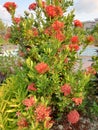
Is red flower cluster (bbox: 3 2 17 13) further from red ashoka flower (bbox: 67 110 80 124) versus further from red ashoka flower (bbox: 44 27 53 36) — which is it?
red ashoka flower (bbox: 67 110 80 124)

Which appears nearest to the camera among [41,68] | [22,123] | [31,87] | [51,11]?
[22,123]

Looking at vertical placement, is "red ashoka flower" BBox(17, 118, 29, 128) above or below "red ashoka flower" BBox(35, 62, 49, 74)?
below

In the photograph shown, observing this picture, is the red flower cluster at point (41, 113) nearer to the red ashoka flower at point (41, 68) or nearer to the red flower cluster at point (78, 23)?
the red ashoka flower at point (41, 68)

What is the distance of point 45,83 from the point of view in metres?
5.41

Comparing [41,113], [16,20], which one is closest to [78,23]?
[16,20]

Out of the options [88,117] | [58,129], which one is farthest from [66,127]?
[88,117]

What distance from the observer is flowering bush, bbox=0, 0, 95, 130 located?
4996 mm

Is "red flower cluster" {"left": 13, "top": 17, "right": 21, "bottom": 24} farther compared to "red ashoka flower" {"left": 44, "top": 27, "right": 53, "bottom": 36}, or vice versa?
"red flower cluster" {"left": 13, "top": 17, "right": 21, "bottom": 24}

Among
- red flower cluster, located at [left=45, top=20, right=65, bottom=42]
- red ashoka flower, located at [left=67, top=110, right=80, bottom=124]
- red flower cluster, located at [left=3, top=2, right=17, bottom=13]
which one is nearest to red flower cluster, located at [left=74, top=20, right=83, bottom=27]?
red flower cluster, located at [left=45, top=20, right=65, bottom=42]

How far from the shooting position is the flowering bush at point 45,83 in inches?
197

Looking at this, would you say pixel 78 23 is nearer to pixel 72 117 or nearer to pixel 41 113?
pixel 72 117

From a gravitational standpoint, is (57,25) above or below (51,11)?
below

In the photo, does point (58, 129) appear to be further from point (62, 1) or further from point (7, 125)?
point (62, 1)

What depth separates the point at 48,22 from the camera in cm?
669
